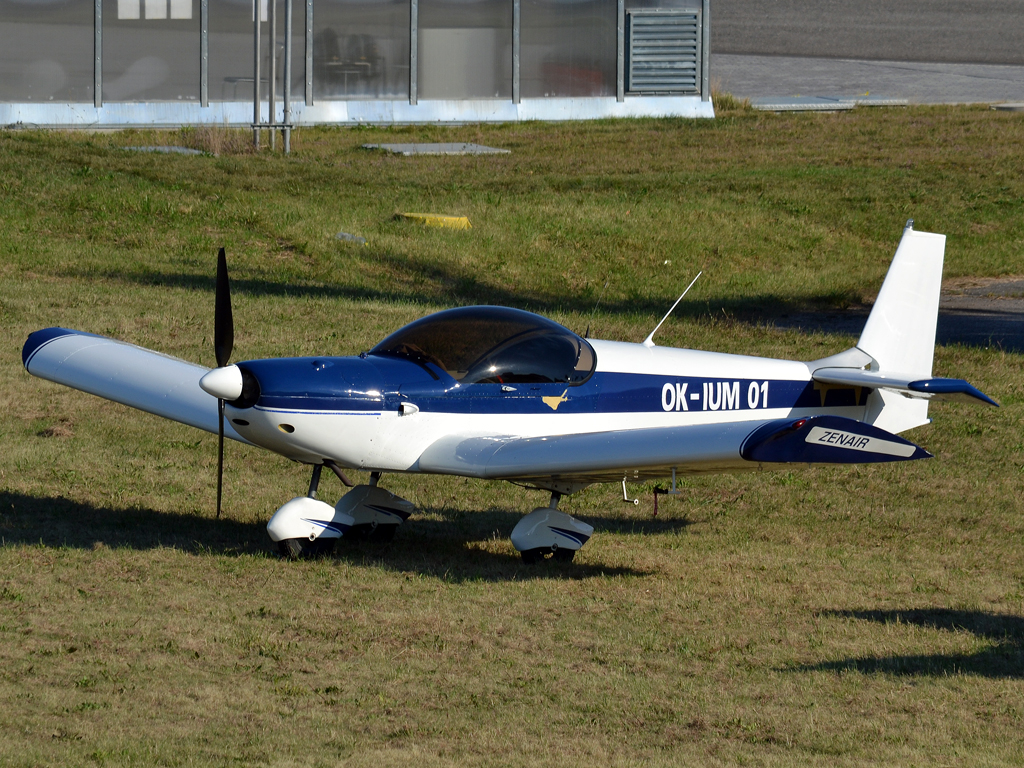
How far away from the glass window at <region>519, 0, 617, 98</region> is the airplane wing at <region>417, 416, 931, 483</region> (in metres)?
28.5

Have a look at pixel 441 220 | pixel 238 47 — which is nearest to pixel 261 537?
pixel 441 220

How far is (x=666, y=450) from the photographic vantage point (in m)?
8.53

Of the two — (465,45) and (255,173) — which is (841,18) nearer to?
(465,45)

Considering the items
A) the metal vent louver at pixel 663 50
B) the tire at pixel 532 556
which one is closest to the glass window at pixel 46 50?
the metal vent louver at pixel 663 50

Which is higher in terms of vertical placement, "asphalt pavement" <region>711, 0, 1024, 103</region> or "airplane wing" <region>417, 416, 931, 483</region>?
"asphalt pavement" <region>711, 0, 1024, 103</region>

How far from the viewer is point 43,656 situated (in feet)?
23.9

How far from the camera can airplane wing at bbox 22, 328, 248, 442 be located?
1062cm

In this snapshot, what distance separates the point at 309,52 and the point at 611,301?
1672 cm

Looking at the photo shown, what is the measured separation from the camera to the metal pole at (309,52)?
113 feet

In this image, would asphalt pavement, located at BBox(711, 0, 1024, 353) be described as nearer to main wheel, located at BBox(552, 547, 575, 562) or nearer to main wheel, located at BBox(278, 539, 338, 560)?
main wheel, located at BBox(552, 547, 575, 562)

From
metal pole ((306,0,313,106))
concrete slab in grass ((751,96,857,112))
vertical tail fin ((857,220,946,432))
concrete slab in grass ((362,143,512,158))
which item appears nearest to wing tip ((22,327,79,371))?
vertical tail fin ((857,220,946,432))

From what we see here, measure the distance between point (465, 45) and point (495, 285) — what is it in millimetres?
15963

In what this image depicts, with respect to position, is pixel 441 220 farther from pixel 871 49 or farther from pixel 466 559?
pixel 871 49

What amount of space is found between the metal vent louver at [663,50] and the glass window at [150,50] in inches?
501
